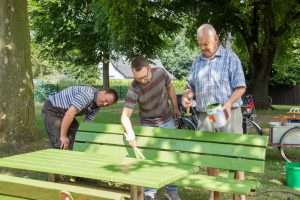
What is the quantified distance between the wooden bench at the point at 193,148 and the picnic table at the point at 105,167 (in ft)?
1.57

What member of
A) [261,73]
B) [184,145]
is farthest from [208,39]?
[261,73]

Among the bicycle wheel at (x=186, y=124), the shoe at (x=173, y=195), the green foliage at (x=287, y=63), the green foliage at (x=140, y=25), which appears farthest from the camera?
the green foliage at (x=287, y=63)

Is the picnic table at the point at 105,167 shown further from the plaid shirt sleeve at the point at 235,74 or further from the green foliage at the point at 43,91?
the green foliage at the point at 43,91

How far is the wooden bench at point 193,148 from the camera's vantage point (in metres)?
4.28

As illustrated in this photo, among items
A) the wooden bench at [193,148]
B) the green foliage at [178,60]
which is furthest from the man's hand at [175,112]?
the green foliage at [178,60]

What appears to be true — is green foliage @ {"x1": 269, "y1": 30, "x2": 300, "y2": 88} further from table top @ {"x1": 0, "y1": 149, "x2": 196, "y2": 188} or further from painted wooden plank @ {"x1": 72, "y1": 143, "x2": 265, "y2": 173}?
table top @ {"x1": 0, "y1": 149, "x2": 196, "y2": 188}

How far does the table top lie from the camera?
340 cm

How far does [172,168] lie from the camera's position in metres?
3.81

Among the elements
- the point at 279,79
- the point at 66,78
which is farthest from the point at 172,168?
the point at 66,78

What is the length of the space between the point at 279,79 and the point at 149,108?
30.3 meters

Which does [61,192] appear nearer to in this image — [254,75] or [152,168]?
[152,168]

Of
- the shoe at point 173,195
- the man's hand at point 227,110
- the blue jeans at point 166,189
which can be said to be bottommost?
the shoe at point 173,195

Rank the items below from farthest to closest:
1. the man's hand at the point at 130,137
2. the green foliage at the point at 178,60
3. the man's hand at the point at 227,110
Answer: the green foliage at the point at 178,60 < the man's hand at the point at 130,137 < the man's hand at the point at 227,110

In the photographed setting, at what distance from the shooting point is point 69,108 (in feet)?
16.5
